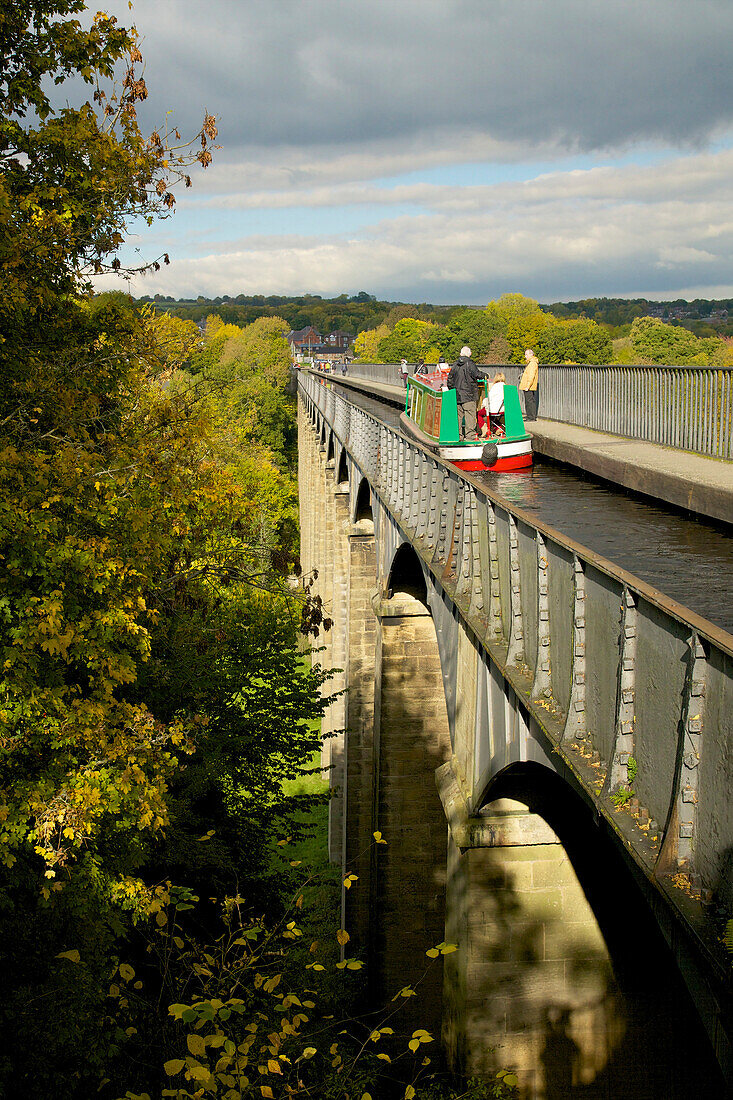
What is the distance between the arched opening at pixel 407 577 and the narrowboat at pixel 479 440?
72.1 inches

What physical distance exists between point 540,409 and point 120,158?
13.1 metres

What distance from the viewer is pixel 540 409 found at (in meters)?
21.3

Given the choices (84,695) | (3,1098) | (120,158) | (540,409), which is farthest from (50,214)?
(540,409)

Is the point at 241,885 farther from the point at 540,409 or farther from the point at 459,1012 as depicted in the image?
the point at 540,409

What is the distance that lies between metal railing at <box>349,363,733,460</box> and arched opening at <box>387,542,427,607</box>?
3928mm

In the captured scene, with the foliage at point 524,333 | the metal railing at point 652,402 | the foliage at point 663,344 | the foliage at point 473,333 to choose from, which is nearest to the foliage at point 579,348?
Answer: the foliage at point 663,344

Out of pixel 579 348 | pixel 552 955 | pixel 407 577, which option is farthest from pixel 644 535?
pixel 579 348

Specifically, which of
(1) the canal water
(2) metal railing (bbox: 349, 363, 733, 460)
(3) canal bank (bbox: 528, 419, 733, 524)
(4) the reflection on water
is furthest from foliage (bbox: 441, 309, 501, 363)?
(4) the reflection on water

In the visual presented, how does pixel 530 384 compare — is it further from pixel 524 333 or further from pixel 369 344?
pixel 369 344

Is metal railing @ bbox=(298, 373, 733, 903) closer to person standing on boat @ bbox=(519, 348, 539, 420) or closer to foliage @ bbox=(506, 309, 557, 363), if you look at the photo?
person standing on boat @ bbox=(519, 348, 539, 420)

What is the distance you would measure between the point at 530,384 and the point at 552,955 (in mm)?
14259

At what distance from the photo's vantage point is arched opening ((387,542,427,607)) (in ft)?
43.0

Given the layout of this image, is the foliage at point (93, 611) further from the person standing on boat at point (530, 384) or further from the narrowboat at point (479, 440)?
the person standing on boat at point (530, 384)

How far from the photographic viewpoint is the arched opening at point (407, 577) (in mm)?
13110
